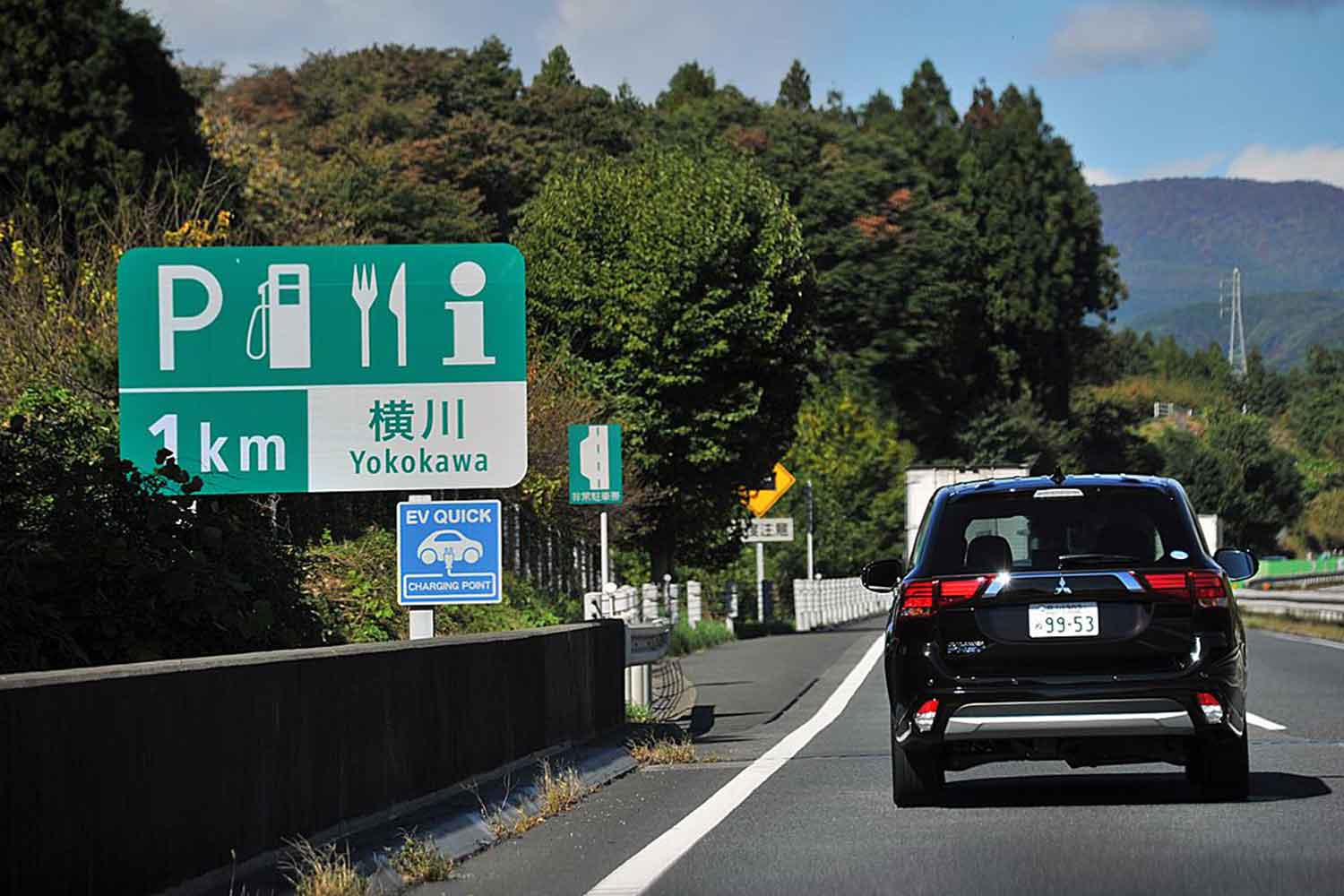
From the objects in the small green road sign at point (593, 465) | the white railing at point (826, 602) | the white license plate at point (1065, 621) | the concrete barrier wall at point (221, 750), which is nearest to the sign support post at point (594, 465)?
the small green road sign at point (593, 465)

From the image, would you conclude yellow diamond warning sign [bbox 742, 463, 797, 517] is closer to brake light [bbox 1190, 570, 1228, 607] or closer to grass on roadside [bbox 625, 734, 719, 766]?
grass on roadside [bbox 625, 734, 719, 766]

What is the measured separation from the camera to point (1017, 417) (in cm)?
8894

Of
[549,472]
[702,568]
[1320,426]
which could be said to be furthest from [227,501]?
[1320,426]

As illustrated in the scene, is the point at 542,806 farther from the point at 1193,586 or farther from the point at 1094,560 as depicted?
the point at 1193,586

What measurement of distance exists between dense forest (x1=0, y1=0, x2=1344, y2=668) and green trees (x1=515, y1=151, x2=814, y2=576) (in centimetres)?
8

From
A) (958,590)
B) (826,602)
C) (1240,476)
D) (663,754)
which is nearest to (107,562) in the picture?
(663,754)

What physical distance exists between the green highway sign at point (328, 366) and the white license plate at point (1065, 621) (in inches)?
220

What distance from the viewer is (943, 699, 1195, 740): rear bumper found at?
10.6 metres

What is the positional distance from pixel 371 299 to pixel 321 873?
8.28 meters

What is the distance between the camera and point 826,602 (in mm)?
55406

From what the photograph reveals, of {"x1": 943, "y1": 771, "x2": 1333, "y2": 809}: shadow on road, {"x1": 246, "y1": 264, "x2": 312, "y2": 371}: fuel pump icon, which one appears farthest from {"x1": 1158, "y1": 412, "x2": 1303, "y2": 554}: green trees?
{"x1": 943, "y1": 771, "x2": 1333, "y2": 809}: shadow on road

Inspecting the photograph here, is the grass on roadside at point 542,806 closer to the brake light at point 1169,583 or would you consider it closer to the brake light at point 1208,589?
the brake light at point 1169,583

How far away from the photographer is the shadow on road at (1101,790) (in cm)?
1133

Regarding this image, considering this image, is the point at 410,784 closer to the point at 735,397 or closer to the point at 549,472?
the point at 549,472
